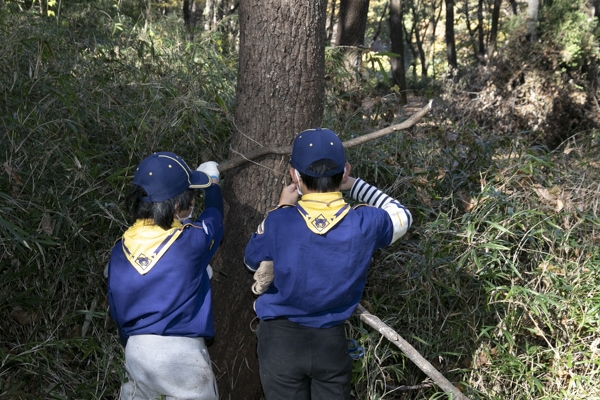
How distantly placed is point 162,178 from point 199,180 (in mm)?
235

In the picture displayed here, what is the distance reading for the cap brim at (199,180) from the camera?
2.91 metres

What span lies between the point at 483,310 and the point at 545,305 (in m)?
0.35

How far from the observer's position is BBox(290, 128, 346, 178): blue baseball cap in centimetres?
273

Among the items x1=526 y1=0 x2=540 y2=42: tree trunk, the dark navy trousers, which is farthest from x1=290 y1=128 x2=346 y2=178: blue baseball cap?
x1=526 y1=0 x2=540 y2=42: tree trunk

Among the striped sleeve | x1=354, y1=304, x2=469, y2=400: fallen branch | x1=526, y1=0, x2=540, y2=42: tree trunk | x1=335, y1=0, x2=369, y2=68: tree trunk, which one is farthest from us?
x1=526, y1=0, x2=540, y2=42: tree trunk

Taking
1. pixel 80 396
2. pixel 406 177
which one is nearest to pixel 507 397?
pixel 406 177

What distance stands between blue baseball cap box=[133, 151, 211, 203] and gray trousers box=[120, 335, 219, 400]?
66cm

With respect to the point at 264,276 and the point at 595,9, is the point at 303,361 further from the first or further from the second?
the point at 595,9

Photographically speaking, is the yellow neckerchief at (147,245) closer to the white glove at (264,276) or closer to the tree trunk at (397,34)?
the white glove at (264,276)

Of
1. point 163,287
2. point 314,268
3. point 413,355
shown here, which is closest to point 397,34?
point 413,355

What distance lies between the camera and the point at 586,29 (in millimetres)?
9422

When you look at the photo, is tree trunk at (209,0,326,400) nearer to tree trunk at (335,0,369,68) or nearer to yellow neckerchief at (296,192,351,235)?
yellow neckerchief at (296,192,351,235)

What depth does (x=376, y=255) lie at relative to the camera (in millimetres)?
3803

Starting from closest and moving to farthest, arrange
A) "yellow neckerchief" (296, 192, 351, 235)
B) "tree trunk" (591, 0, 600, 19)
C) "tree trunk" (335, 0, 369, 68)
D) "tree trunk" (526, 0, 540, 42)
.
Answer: "yellow neckerchief" (296, 192, 351, 235)
"tree trunk" (335, 0, 369, 68)
"tree trunk" (526, 0, 540, 42)
"tree trunk" (591, 0, 600, 19)
